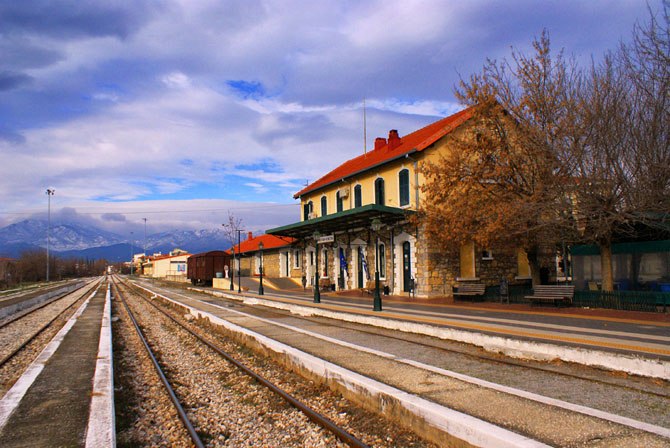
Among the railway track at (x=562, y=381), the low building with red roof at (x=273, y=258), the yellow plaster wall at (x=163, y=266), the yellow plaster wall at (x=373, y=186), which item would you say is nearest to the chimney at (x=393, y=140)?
the yellow plaster wall at (x=373, y=186)

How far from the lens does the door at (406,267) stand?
22.4 metres

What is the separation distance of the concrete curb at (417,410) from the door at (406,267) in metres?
15.2

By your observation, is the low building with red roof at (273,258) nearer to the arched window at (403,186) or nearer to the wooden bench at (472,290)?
the arched window at (403,186)

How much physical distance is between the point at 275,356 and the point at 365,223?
15719 millimetres

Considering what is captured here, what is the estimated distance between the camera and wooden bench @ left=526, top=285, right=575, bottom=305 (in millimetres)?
14859

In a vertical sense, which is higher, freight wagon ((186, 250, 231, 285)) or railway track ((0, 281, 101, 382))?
freight wagon ((186, 250, 231, 285))

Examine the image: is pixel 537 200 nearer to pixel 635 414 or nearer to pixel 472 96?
pixel 472 96

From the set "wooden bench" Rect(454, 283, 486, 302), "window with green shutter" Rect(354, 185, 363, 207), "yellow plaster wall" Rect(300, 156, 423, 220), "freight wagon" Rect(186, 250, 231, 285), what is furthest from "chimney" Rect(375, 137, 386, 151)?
"freight wagon" Rect(186, 250, 231, 285)

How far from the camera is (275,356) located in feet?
29.7

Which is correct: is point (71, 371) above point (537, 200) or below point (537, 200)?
below

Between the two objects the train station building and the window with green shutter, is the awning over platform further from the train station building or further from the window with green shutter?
the window with green shutter

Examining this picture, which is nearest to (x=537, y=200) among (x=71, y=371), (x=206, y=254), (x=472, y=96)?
(x=472, y=96)

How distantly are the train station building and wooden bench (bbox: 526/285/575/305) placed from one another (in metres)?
4.77

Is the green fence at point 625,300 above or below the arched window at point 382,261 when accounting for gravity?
below
